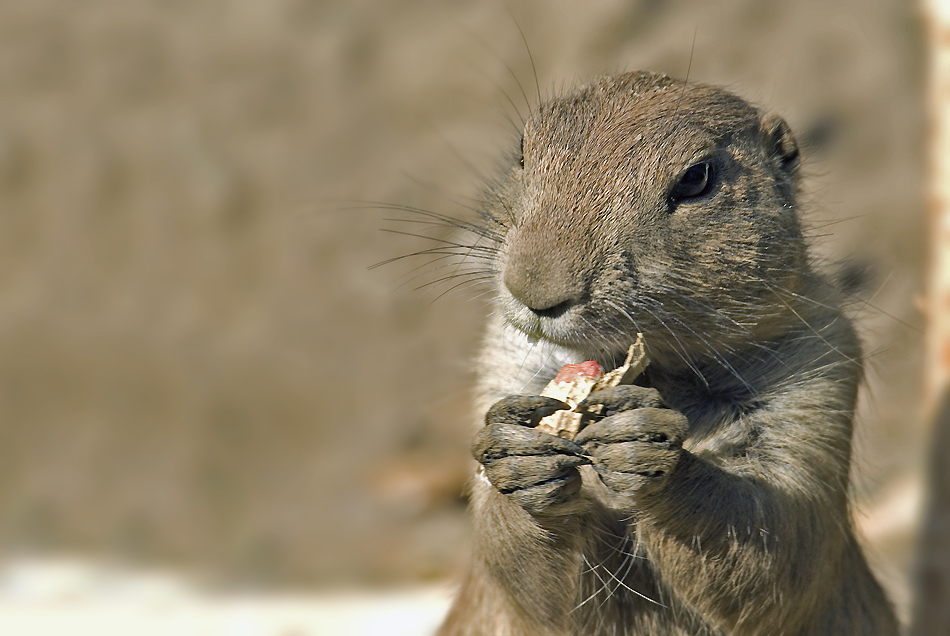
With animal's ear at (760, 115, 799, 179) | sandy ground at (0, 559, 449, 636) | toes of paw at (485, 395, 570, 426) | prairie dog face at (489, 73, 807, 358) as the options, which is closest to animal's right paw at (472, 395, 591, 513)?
toes of paw at (485, 395, 570, 426)

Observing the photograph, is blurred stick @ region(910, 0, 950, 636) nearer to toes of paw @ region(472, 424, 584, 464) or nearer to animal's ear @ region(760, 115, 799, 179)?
animal's ear @ region(760, 115, 799, 179)

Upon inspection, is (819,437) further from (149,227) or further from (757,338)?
(149,227)

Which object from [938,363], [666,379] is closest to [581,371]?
[666,379]

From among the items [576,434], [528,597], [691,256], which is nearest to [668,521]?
[576,434]

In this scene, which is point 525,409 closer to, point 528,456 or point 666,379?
point 528,456

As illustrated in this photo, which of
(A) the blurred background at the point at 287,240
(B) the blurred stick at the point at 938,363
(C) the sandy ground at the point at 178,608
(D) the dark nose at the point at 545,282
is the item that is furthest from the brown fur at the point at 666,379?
(A) the blurred background at the point at 287,240
